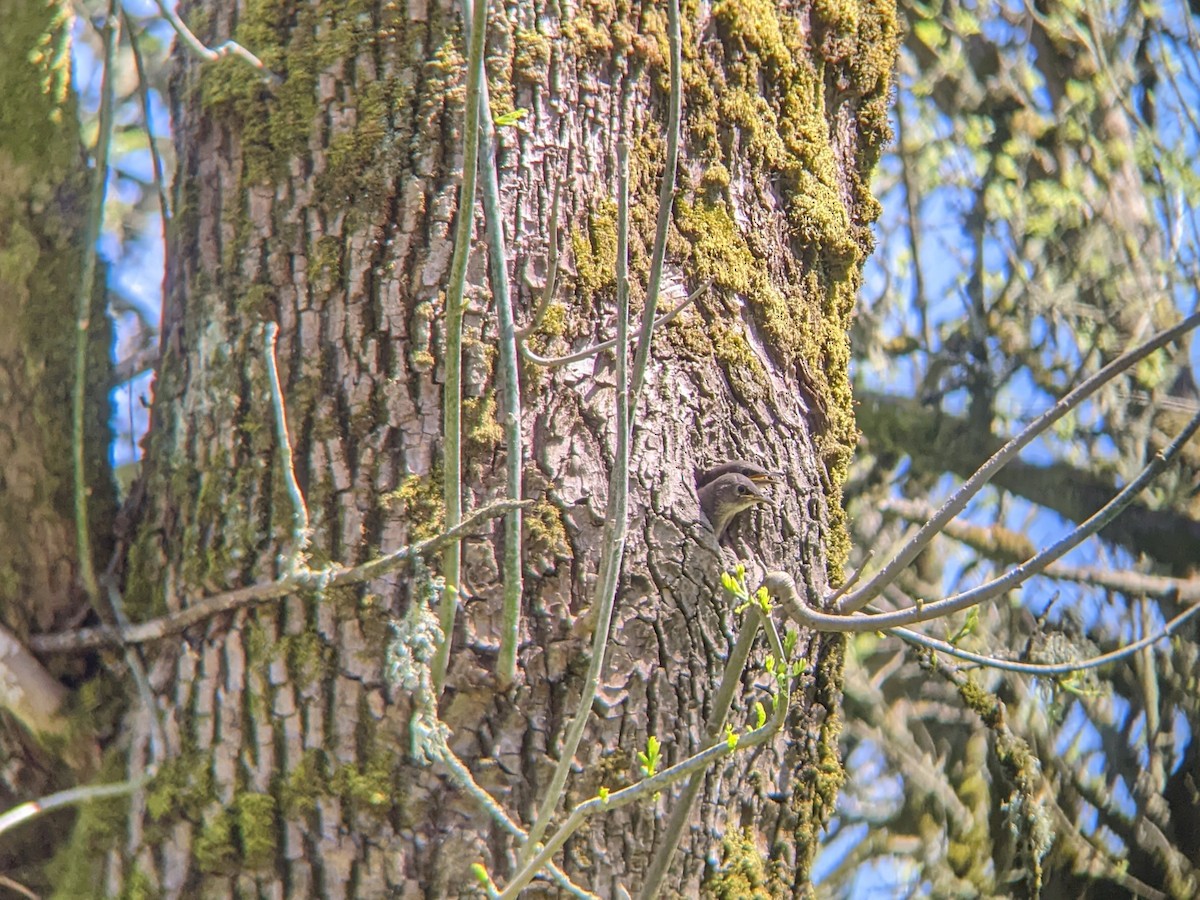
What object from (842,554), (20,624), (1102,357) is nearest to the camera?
(20,624)

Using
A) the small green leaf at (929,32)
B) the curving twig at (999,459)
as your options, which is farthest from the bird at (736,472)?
the small green leaf at (929,32)

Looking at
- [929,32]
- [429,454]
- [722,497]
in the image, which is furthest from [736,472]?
[929,32]

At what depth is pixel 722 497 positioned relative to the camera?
4.79ft

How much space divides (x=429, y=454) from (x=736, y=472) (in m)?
0.40

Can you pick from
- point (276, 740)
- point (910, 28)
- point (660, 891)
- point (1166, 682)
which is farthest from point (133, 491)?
point (910, 28)

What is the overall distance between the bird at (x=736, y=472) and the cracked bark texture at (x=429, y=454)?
32 mm

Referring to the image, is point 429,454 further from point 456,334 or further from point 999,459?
point 999,459

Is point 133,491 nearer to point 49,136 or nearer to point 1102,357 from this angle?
point 49,136

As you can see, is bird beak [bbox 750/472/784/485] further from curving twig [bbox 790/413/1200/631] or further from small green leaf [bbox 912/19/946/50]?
small green leaf [bbox 912/19/946/50]

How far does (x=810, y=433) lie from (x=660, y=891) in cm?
67

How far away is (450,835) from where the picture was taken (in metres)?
1.31

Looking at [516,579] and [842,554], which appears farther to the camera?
[842,554]

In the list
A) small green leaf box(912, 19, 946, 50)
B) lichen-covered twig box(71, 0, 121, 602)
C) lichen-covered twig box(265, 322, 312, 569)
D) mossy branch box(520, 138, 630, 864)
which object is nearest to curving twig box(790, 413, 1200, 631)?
mossy branch box(520, 138, 630, 864)

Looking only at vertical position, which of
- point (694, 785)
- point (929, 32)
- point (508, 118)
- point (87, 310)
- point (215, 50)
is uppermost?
point (929, 32)
